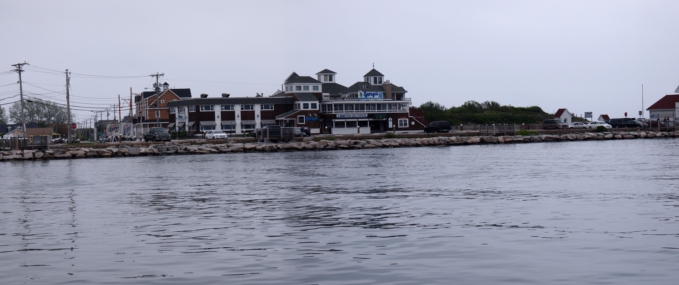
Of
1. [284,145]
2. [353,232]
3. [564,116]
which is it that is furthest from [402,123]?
[353,232]

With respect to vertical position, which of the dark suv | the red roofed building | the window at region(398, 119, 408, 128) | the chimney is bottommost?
the dark suv

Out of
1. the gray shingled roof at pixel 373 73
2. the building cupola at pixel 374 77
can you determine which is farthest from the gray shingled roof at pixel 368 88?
the gray shingled roof at pixel 373 73

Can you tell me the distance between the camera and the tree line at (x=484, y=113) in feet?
461

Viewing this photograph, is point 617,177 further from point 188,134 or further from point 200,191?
point 188,134

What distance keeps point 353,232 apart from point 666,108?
12341 cm

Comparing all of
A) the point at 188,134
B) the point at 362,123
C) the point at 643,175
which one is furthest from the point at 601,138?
the point at 643,175

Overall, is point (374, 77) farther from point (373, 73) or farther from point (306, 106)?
point (306, 106)

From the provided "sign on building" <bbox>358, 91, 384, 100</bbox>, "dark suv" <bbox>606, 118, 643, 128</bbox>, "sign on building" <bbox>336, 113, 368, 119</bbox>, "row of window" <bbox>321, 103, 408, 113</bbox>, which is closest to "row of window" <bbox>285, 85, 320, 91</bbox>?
"row of window" <bbox>321, 103, 408, 113</bbox>

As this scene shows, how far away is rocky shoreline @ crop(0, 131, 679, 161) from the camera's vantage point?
238ft

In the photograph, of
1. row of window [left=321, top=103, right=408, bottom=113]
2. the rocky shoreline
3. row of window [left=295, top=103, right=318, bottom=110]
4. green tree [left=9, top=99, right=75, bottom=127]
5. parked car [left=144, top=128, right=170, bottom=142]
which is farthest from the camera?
green tree [left=9, top=99, right=75, bottom=127]

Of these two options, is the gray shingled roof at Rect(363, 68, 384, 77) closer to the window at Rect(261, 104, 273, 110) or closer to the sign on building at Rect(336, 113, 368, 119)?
the sign on building at Rect(336, 113, 368, 119)

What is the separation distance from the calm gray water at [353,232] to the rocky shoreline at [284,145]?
40.3m

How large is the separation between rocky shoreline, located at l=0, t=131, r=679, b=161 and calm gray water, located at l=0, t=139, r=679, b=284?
132ft

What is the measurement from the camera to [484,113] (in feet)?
477
